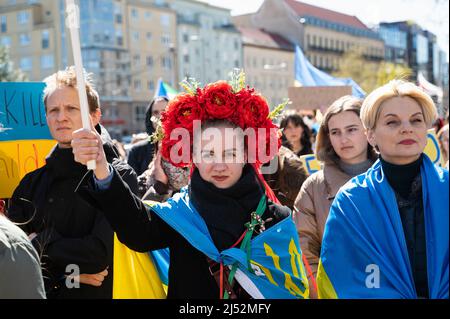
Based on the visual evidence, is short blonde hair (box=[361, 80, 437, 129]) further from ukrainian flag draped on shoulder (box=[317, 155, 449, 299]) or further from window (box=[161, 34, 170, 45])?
window (box=[161, 34, 170, 45])

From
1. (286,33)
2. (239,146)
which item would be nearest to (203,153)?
(239,146)

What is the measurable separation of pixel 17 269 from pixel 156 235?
881 mm

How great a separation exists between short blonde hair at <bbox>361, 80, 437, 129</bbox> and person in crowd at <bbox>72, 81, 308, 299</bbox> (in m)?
0.54

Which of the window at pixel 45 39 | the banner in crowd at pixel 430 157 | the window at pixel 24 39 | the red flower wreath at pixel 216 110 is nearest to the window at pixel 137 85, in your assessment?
the window at pixel 45 39

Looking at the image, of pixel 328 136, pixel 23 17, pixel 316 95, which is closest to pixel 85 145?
pixel 328 136

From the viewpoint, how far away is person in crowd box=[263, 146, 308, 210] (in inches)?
173

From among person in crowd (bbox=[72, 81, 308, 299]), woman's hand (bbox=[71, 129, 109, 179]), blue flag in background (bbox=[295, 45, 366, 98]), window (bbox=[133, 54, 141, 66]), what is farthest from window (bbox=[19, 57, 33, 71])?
woman's hand (bbox=[71, 129, 109, 179])

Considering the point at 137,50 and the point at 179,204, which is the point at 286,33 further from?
the point at 179,204

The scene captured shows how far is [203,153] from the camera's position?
2.89 m

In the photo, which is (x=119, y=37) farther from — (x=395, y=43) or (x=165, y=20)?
(x=395, y=43)

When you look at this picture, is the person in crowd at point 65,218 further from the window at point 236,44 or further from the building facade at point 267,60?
the window at point 236,44

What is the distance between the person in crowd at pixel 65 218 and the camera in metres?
3.26

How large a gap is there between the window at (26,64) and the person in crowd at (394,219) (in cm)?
5850
